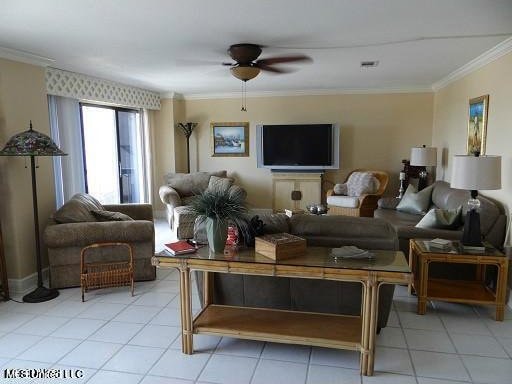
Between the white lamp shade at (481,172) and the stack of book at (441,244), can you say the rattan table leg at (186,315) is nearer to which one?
the stack of book at (441,244)

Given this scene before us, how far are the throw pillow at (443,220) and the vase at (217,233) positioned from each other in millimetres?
2226

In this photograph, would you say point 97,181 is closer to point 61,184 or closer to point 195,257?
point 61,184

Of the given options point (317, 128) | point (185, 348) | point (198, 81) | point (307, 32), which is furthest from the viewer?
point (317, 128)

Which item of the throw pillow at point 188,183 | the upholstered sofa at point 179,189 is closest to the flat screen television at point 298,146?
the upholstered sofa at point 179,189

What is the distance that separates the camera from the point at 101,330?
293 cm

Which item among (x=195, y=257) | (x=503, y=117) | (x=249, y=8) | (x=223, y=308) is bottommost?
(x=223, y=308)

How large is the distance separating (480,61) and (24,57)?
4.64 m

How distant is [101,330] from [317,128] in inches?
187

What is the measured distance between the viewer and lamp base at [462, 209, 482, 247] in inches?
123

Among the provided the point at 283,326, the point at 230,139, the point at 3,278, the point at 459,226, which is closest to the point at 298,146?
the point at 230,139

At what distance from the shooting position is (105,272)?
3615 millimetres

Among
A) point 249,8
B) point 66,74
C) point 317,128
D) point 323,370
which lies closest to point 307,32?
point 249,8

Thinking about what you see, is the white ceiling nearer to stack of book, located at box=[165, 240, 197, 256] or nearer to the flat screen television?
stack of book, located at box=[165, 240, 197, 256]

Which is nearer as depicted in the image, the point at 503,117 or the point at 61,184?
the point at 503,117
